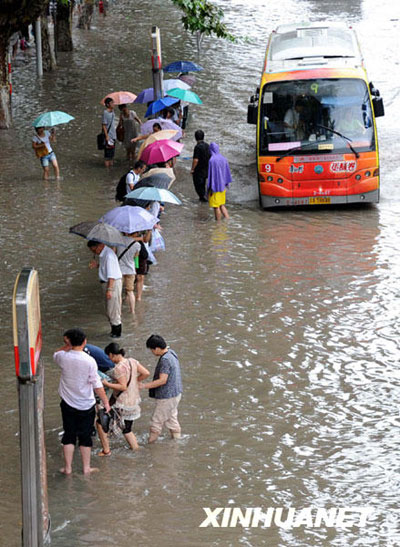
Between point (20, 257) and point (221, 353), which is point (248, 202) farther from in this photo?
point (221, 353)

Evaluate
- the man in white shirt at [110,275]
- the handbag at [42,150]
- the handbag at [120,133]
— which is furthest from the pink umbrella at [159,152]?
the man in white shirt at [110,275]

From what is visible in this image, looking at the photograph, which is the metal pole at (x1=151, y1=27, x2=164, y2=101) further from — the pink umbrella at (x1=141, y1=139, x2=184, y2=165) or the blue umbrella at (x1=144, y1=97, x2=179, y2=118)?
the pink umbrella at (x1=141, y1=139, x2=184, y2=165)

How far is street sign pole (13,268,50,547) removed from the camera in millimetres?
7395

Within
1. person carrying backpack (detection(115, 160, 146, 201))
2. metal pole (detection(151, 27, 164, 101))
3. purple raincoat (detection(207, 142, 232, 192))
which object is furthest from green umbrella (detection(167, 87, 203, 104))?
person carrying backpack (detection(115, 160, 146, 201))

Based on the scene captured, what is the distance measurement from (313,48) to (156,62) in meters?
3.03

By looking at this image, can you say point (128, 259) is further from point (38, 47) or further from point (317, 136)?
point (38, 47)

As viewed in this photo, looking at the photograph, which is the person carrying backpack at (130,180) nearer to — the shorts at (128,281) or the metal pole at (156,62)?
the shorts at (128,281)

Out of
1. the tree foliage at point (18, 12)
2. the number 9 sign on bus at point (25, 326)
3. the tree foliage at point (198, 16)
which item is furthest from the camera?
the tree foliage at point (198, 16)

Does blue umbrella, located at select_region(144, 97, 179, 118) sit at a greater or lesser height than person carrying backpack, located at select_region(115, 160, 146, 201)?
greater

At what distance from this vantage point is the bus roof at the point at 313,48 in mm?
20531

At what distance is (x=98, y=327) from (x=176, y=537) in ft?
17.6

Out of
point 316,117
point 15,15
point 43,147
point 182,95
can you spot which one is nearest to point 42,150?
point 43,147

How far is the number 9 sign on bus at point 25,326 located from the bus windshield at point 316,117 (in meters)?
12.5

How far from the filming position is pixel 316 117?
64.7ft
